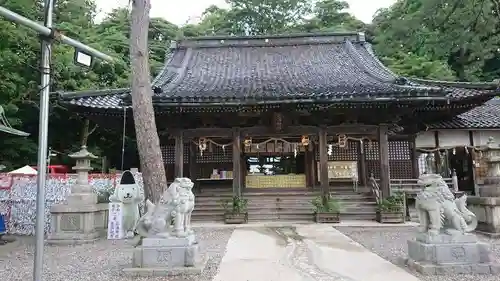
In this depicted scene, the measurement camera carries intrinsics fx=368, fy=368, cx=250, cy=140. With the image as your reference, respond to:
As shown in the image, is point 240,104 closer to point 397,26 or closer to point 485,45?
point 397,26

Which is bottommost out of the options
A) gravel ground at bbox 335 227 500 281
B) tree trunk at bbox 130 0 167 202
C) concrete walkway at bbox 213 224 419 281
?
gravel ground at bbox 335 227 500 281

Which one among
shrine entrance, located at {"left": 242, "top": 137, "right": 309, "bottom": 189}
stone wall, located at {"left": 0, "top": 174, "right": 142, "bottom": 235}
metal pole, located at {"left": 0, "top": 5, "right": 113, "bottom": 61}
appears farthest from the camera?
shrine entrance, located at {"left": 242, "top": 137, "right": 309, "bottom": 189}

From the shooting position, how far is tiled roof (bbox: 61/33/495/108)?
10703mm

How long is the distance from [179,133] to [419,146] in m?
9.57

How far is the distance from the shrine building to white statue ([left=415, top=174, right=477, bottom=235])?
17.5 feet

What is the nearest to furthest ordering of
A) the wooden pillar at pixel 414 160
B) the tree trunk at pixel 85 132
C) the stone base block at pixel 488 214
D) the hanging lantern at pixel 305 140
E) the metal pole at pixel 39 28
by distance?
the metal pole at pixel 39 28 < the stone base block at pixel 488 214 < the hanging lantern at pixel 305 140 < the wooden pillar at pixel 414 160 < the tree trunk at pixel 85 132

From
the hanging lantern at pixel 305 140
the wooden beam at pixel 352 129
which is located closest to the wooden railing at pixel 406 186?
the wooden beam at pixel 352 129

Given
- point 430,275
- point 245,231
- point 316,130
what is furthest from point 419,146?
point 430,275

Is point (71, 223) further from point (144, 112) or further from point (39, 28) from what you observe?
point (39, 28)

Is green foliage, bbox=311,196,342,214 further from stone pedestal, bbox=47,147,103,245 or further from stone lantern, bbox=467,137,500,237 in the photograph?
stone pedestal, bbox=47,147,103,245

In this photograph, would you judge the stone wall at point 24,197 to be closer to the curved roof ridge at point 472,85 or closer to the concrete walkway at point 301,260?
the concrete walkway at point 301,260

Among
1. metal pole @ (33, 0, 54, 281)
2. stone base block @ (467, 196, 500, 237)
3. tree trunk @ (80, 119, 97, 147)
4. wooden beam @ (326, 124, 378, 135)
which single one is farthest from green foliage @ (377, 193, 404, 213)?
tree trunk @ (80, 119, 97, 147)

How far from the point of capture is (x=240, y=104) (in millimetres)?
10742

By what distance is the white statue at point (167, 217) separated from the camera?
18.1ft
